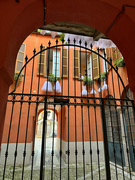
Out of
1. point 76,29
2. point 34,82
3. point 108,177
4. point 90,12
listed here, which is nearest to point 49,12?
point 90,12

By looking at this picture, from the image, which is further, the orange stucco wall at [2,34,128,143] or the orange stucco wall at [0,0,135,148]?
the orange stucco wall at [2,34,128,143]

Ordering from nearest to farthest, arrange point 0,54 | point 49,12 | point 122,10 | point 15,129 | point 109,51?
point 0,54, point 122,10, point 49,12, point 15,129, point 109,51

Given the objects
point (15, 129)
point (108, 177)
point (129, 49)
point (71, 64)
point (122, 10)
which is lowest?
point (108, 177)

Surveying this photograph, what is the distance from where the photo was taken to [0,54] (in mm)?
1234

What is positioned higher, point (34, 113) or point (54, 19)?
point (54, 19)

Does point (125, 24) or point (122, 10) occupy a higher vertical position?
point (122, 10)

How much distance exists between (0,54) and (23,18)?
0.58 meters

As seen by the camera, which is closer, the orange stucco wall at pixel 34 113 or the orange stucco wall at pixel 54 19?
the orange stucco wall at pixel 54 19

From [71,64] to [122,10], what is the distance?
591cm

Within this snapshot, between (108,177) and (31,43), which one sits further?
(31,43)

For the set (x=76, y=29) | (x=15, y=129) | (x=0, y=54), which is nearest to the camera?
(x=0, y=54)

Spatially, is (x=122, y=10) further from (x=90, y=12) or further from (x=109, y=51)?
(x=109, y=51)

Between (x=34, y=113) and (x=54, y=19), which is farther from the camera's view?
(x=34, y=113)

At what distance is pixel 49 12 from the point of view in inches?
69.2
